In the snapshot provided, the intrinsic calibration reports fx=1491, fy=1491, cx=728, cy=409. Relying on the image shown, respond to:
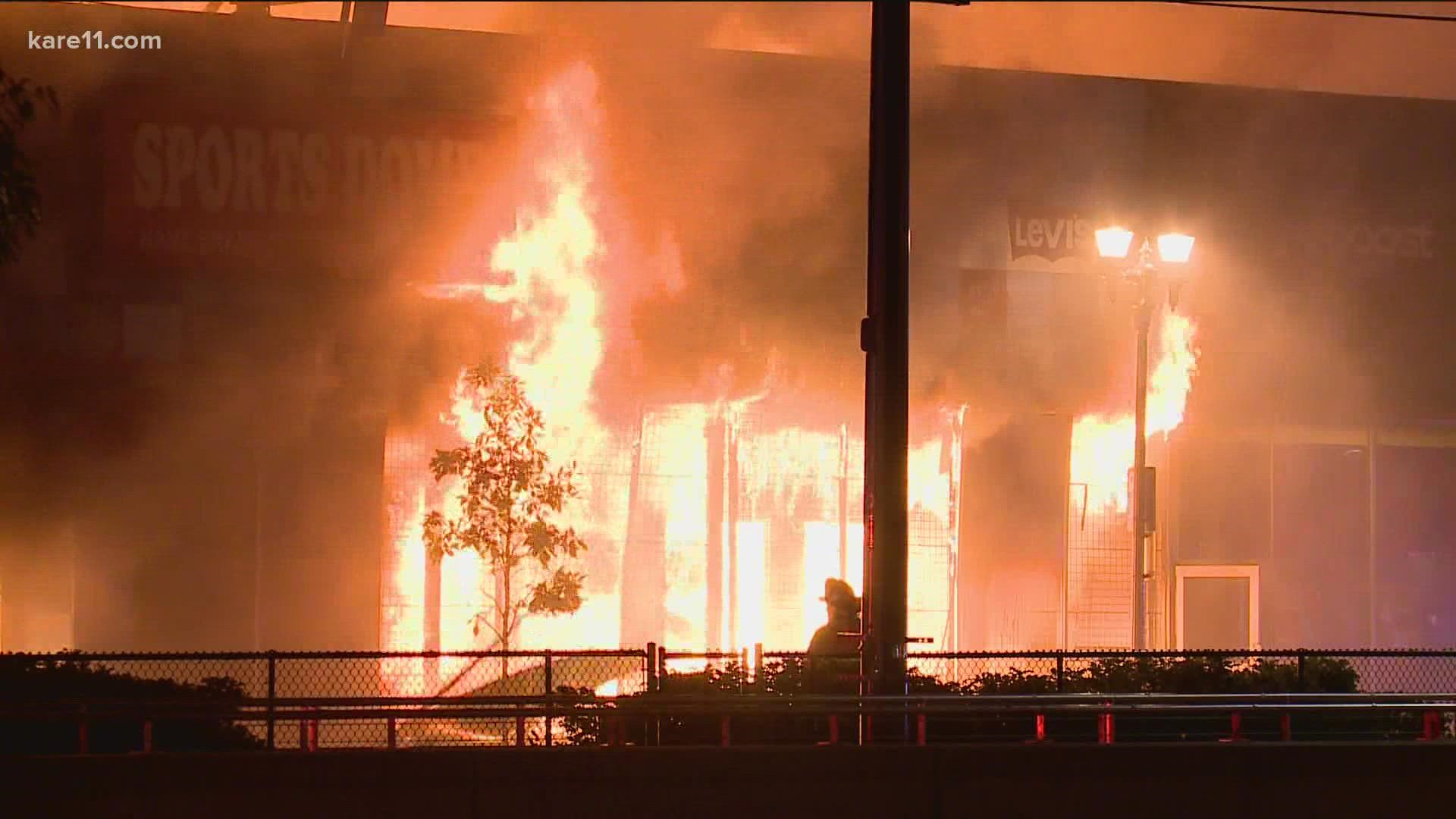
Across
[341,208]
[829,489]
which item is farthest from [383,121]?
[829,489]

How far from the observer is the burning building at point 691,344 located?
760 inches

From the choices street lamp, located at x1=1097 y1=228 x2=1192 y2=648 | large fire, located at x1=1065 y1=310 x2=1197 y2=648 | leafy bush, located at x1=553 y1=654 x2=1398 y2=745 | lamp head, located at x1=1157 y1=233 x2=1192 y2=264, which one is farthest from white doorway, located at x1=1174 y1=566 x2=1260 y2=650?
lamp head, located at x1=1157 y1=233 x2=1192 y2=264

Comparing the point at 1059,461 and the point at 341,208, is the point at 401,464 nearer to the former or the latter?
the point at 341,208

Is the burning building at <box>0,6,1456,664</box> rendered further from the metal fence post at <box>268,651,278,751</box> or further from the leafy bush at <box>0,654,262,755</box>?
the metal fence post at <box>268,651,278,751</box>

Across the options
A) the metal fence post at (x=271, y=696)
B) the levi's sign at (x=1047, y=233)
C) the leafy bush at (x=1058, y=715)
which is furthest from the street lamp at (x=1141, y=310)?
the metal fence post at (x=271, y=696)

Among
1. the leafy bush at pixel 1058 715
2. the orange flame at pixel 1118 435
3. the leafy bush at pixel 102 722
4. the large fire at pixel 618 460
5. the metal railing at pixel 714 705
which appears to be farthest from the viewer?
the orange flame at pixel 1118 435

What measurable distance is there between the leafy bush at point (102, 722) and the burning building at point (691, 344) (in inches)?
255

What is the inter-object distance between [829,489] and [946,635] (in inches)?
105

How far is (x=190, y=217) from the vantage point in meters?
19.6

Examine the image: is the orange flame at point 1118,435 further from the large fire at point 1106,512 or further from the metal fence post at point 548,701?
the metal fence post at point 548,701

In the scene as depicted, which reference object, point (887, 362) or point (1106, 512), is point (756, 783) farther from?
point (1106, 512)

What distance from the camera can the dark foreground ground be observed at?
7805 mm

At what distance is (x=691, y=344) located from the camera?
2069cm

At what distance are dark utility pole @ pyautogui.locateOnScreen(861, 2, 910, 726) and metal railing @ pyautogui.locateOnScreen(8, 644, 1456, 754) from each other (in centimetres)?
66
